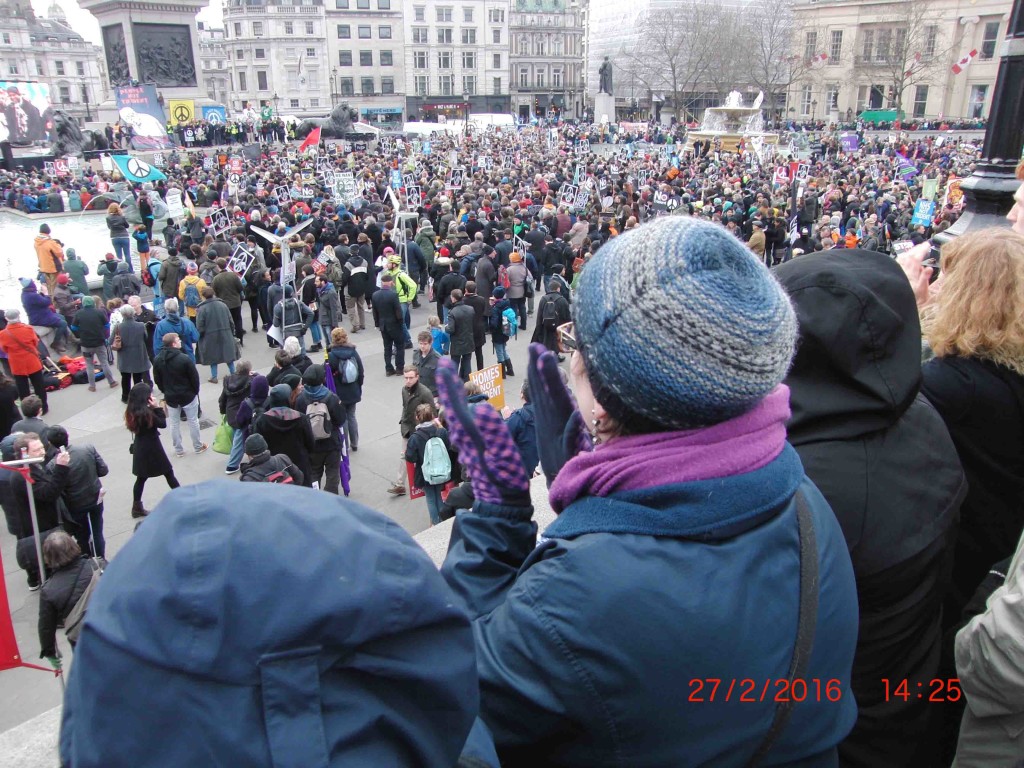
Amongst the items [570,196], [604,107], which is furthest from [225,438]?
[604,107]

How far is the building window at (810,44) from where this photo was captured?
215 ft

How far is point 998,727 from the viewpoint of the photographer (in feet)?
5.81

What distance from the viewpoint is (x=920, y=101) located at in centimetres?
6256

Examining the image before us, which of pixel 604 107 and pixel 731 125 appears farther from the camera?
pixel 604 107

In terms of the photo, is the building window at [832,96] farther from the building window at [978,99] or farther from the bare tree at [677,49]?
the bare tree at [677,49]

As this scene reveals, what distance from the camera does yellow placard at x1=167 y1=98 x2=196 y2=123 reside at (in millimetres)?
37719

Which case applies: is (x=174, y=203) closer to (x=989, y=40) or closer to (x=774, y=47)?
(x=989, y=40)

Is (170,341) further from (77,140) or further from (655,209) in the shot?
(77,140)

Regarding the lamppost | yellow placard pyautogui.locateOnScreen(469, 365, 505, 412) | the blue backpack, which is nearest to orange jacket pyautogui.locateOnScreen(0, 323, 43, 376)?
the blue backpack

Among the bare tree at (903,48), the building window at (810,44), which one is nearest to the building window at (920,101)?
the bare tree at (903,48)

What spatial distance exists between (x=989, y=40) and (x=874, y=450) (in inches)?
2830

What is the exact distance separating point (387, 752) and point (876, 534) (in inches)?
45.3

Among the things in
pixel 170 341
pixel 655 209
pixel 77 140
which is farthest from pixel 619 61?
pixel 170 341
